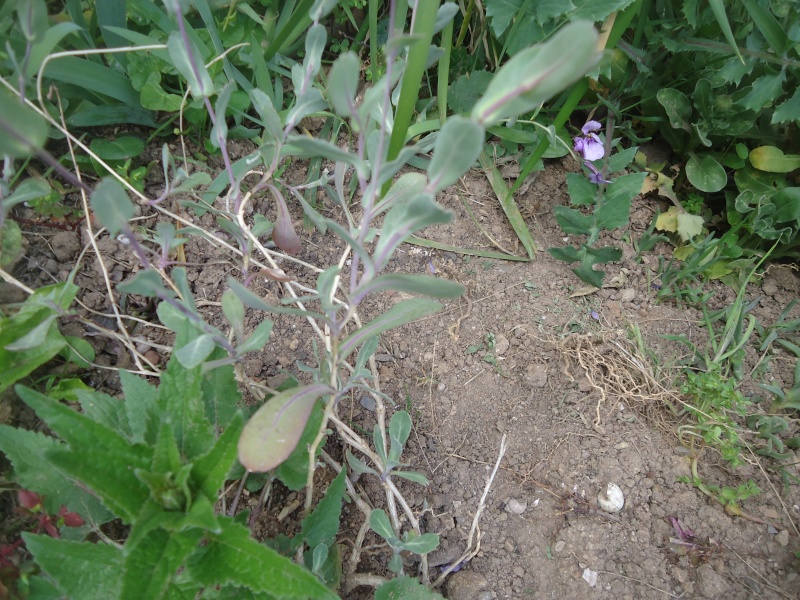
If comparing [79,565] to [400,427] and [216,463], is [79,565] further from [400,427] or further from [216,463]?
[400,427]

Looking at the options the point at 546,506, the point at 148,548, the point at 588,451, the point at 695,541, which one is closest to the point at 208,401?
the point at 148,548

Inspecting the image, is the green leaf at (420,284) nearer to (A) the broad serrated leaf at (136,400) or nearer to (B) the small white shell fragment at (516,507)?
(A) the broad serrated leaf at (136,400)

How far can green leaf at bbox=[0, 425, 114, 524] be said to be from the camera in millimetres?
1133

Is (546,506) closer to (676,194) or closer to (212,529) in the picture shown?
(212,529)

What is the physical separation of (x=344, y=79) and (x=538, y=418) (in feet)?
3.66

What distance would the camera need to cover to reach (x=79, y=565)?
1011 millimetres

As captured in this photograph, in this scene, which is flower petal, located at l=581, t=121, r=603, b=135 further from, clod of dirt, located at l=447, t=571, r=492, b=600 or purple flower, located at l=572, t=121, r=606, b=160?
clod of dirt, located at l=447, t=571, r=492, b=600

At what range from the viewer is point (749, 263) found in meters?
1.92

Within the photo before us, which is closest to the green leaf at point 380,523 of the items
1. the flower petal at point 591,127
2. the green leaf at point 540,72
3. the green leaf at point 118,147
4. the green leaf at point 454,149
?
the green leaf at point 454,149

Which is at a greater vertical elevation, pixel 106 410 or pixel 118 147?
pixel 118 147

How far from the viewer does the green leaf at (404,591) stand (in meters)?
1.22

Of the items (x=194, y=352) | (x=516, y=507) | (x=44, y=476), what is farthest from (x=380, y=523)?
(x=44, y=476)

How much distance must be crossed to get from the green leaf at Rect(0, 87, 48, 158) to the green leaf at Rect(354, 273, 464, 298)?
49 cm

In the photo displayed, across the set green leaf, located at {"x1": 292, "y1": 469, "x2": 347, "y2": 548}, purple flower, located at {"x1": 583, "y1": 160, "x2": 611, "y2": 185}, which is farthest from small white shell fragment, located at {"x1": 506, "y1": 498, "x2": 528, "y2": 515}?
purple flower, located at {"x1": 583, "y1": 160, "x2": 611, "y2": 185}
